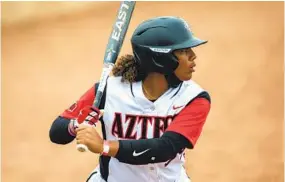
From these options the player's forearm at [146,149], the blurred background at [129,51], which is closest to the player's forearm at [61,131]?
the player's forearm at [146,149]

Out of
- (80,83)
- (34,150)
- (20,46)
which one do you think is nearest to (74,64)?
(80,83)

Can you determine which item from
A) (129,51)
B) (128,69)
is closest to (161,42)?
(128,69)

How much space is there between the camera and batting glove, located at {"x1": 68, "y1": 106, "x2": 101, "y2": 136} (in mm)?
2213

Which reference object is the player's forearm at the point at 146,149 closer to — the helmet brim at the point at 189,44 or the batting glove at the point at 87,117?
the batting glove at the point at 87,117

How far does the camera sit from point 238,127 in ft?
14.8

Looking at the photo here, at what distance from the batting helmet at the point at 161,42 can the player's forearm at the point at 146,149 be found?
25 cm

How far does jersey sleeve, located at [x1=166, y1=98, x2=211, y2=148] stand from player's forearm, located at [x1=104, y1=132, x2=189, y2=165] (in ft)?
0.11

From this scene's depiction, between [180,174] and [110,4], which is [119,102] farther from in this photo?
[110,4]

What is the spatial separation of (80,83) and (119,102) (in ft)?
8.78

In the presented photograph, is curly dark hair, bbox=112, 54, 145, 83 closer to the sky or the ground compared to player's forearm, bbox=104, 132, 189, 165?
closer to the sky

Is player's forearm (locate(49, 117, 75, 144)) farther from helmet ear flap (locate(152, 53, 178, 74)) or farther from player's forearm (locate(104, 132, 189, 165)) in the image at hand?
helmet ear flap (locate(152, 53, 178, 74))

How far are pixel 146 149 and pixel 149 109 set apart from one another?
203 millimetres

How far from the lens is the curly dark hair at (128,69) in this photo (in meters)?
2.39

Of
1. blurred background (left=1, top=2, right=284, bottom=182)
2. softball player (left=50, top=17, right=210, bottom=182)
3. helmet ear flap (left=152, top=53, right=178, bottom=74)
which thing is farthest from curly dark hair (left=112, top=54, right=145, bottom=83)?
blurred background (left=1, top=2, right=284, bottom=182)
